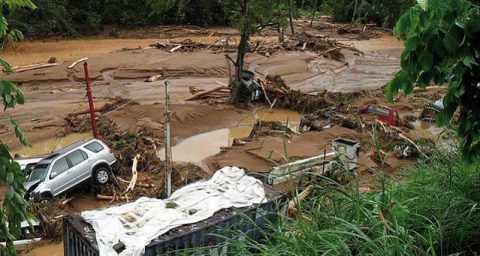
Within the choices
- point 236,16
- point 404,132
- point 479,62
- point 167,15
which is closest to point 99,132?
point 236,16

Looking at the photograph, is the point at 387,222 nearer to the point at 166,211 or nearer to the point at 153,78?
the point at 166,211

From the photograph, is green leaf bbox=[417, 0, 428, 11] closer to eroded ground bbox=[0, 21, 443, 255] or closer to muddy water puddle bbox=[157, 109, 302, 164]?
eroded ground bbox=[0, 21, 443, 255]

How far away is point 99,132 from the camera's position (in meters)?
21.7

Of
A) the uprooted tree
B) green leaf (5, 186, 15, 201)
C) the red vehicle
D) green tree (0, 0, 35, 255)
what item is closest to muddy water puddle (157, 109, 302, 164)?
the uprooted tree

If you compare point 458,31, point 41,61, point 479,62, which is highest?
point 458,31

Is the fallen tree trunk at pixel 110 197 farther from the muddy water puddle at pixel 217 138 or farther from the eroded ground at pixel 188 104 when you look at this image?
the muddy water puddle at pixel 217 138

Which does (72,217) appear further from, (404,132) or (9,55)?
(9,55)

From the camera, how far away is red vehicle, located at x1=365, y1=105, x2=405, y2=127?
2267 centimetres

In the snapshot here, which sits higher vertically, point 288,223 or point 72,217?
point 288,223

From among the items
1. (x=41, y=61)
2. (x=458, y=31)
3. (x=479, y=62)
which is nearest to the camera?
(x=458, y=31)

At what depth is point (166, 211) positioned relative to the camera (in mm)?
9219

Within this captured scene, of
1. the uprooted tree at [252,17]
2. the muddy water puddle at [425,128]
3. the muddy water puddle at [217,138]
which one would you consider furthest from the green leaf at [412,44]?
the uprooted tree at [252,17]

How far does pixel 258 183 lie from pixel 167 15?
45.6 m

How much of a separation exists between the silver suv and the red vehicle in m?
12.1
